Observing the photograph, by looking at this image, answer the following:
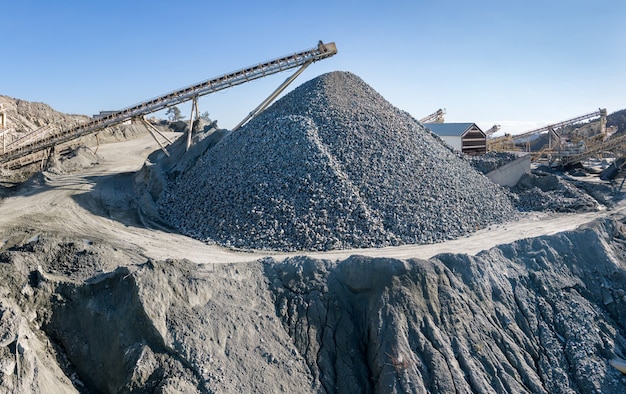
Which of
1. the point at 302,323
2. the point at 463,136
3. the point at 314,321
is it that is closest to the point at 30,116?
the point at 463,136

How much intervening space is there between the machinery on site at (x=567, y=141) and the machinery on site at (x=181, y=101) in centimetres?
1872

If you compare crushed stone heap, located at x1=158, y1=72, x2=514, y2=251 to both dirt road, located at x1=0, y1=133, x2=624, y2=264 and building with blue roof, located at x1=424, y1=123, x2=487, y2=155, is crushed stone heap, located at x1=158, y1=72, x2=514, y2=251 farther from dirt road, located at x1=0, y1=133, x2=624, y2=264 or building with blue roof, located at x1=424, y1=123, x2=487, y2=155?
building with blue roof, located at x1=424, y1=123, x2=487, y2=155

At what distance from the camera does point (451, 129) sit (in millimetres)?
32781

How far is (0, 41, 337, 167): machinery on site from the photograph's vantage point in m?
21.1

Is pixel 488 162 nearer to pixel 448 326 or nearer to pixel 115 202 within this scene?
pixel 448 326

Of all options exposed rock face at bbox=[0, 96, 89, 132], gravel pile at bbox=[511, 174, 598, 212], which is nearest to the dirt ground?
gravel pile at bbox=[511, 174, 598, 212]

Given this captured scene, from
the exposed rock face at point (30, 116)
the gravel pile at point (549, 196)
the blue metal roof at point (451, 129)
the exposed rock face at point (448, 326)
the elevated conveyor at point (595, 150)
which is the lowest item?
the exposed rock face at point (448, 326)

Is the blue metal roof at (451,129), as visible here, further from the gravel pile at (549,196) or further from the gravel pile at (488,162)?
the gravel pile at (549,196)

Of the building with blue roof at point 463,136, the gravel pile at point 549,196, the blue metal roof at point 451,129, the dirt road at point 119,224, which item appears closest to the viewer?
the dirt road at point 119,224

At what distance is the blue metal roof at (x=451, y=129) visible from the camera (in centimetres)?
3183

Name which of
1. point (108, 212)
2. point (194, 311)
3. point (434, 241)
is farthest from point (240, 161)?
point (194, 311)

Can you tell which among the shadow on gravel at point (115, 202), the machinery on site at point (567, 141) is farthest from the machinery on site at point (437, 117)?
the shadow on gravel at point (115, 202)

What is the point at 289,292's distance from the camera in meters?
11.5

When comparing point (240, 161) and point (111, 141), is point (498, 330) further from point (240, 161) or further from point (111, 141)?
point (111, 141)
